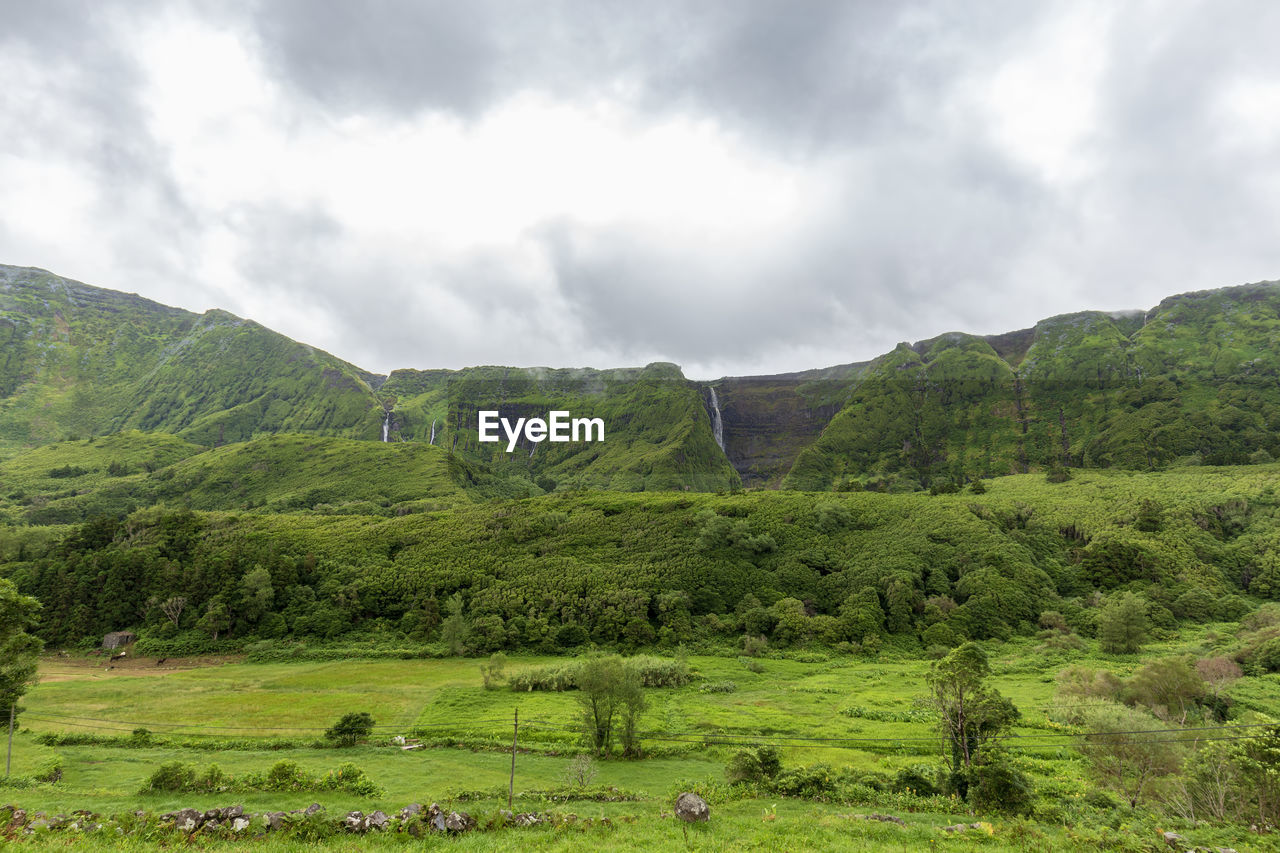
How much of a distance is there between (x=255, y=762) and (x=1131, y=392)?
245939mm

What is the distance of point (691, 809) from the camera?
995 inches

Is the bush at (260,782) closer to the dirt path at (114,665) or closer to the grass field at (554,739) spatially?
the grass field at (554,739)

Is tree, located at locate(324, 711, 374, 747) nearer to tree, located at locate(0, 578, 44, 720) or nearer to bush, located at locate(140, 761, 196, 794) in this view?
bush, located at locate(140, 761, 196, 794)

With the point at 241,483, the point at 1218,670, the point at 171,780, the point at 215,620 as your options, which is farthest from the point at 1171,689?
the point at 241,483

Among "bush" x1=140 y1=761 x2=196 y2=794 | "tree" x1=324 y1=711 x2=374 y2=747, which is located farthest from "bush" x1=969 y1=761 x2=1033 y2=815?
"bush" x1=140 y1=761 x2=196 y2=794

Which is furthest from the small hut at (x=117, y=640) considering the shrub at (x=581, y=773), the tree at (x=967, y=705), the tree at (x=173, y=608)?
the tree at (x=967, y=705)

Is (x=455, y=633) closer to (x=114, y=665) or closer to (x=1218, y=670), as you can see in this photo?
(x=114, y=665)

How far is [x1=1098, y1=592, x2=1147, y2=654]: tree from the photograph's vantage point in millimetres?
65375

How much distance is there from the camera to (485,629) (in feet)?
254

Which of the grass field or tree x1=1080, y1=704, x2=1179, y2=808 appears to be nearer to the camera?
the grass field

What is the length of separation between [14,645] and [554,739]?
3737 centimetres

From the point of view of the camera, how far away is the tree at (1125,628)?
65.4 meters

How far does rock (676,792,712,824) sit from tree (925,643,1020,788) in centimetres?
1545

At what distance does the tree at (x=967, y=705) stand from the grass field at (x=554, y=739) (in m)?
3.53
